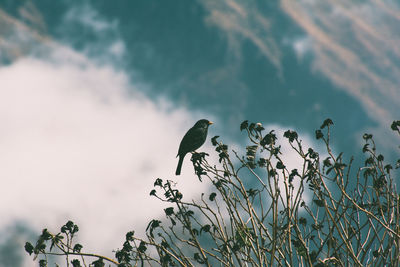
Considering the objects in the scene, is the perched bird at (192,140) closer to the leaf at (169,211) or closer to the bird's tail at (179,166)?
the bird's tail at (179,166)

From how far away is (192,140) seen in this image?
8.65 metres

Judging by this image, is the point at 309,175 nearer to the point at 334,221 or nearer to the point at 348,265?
the point at 334,221

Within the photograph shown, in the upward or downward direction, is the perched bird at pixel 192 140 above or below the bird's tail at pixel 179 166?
above

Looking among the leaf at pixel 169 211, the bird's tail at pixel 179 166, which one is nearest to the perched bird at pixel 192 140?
the bird's tail at pixel 179 166

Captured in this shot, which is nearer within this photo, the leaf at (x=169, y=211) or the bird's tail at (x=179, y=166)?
the leaf at (x=169, y=211)

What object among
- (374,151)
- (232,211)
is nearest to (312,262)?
(232,211)

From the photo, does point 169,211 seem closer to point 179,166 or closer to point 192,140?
point 179,166

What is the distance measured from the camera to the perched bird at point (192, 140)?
338 inches

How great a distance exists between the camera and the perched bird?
8.58m

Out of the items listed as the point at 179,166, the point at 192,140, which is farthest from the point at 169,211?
the point at 192,140

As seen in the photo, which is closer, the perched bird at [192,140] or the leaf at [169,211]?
the leaf at [169,211]

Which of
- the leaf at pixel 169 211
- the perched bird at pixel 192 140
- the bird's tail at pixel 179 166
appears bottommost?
the leaf at pixel 169 211

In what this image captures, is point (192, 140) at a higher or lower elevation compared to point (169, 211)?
higher

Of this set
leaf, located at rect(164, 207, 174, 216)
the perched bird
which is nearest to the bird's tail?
the perched bird
